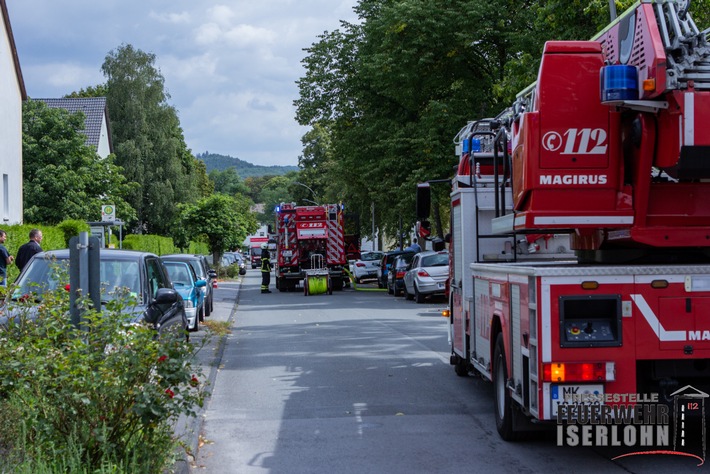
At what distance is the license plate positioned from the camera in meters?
6.29

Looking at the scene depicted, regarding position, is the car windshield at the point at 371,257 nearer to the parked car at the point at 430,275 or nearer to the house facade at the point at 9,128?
the parked car at the point at 430,275

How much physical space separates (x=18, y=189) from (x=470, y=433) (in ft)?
86.3

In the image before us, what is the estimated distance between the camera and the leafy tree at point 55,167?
37188 mm

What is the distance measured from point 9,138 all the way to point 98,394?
88.0 ft

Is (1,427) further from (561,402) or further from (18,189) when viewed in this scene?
(18,189)

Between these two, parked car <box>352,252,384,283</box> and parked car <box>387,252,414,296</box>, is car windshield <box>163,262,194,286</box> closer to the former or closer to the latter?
parked car <box>387,252,414,296</box>

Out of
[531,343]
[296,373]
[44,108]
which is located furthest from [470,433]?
Answer: [44,108]

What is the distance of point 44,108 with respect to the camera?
123 feet

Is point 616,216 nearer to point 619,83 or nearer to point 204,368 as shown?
point 619,83

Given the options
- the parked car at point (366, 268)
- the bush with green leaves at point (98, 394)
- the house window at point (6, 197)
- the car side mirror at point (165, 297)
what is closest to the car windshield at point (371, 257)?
the parked car at point (366, 268)

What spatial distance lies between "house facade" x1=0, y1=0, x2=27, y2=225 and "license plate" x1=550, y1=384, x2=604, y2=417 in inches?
1015

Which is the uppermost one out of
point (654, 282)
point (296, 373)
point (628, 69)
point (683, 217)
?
point (628, 69)

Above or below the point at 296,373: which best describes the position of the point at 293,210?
above

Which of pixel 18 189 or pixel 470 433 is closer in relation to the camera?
pixel 470 433
